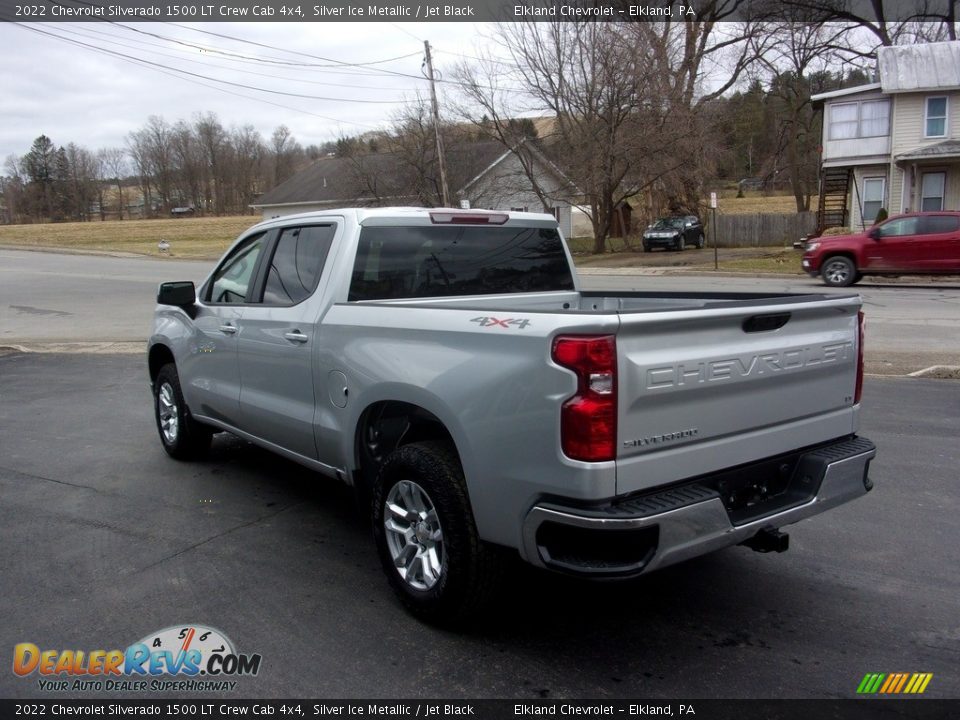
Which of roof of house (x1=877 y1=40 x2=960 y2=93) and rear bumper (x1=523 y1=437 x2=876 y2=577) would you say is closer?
rear bumper (x1=523 y1=437 x2=876 y2=577)

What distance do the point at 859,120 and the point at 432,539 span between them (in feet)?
119

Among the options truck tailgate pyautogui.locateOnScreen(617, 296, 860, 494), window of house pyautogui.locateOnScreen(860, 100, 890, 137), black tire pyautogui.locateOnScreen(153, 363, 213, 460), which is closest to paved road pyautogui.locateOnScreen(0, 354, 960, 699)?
black tire pyautogui.locateOnScreen(153, 363, 213, 460)

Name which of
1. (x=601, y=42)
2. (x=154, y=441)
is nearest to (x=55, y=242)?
(x=601, y=42)

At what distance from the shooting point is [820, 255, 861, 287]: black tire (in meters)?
21.2

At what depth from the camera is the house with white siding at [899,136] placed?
3203 cm

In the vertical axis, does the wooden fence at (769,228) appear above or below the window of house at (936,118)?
below

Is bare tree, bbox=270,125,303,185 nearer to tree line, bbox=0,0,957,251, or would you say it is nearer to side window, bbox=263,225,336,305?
tree line, bbox=0,0,957,251

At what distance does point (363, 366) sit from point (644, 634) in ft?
6.03

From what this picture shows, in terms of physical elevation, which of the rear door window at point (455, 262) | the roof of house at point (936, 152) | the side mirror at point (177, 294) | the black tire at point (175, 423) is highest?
the roof of house at point (936, 152)

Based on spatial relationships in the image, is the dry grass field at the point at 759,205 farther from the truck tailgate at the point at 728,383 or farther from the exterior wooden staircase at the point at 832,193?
the truck tailgate at the point at 728,383

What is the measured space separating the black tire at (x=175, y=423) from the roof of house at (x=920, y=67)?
33900mm

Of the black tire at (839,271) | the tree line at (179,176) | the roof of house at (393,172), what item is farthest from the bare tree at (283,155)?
the black tire at (839,271)

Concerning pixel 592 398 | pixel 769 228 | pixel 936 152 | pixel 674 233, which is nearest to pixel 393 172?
pixel 674 233

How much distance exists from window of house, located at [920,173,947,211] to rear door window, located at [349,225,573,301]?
110ft
